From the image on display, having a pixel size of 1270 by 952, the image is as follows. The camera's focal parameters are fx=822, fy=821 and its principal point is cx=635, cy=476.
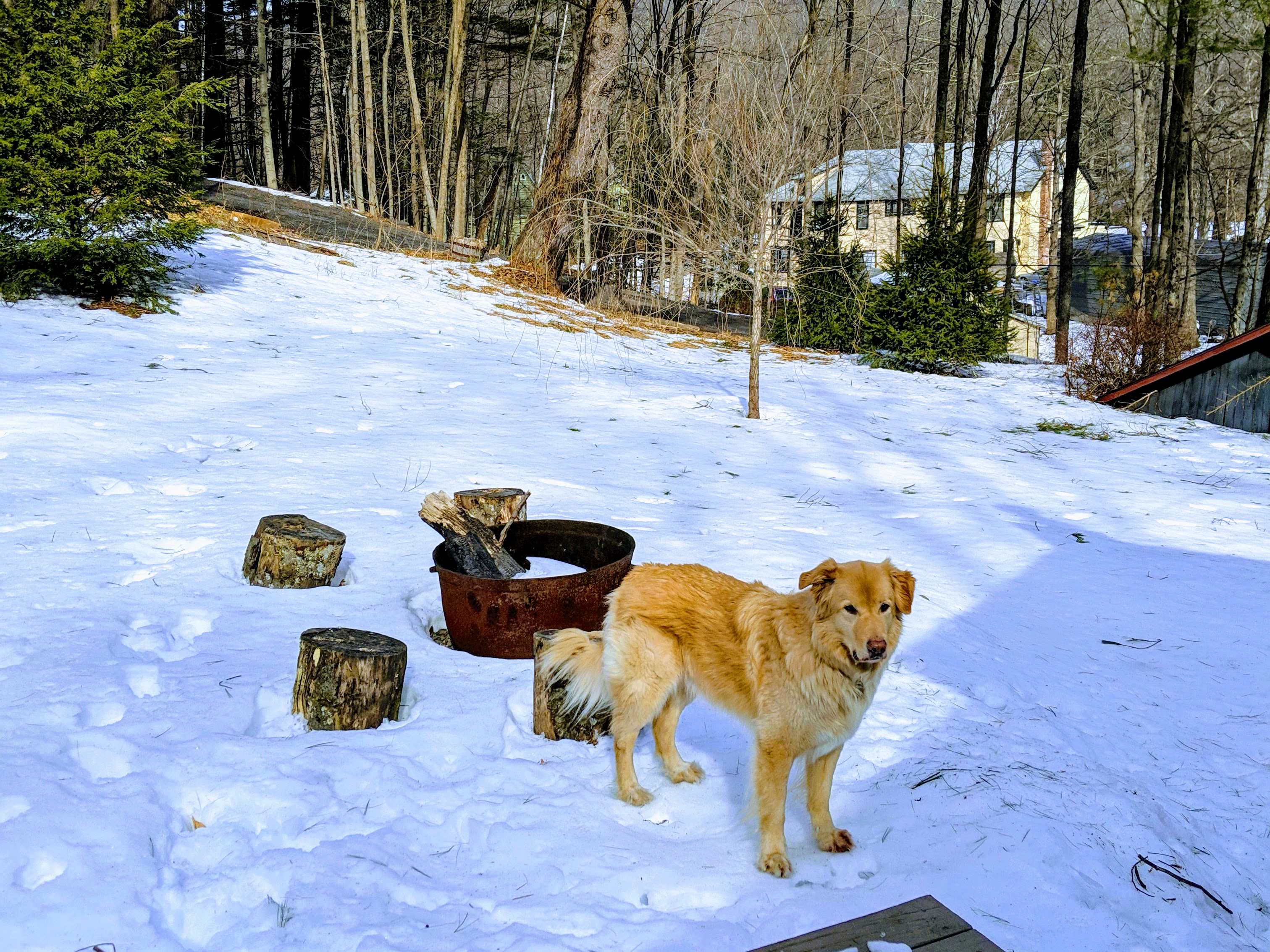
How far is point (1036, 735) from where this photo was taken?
3.98 meters

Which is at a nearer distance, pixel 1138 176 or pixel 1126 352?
pixel 1126 352

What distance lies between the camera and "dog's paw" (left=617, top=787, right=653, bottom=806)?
10.9 feet

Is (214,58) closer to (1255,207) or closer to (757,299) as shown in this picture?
(757,299)

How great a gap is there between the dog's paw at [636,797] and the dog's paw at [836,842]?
0.69 m

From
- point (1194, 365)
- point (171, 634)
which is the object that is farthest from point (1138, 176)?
point (171, 634)

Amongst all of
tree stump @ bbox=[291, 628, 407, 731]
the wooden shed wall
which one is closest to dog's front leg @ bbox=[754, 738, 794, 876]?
tree stump @ bbox=[291, 628, 407, 731]

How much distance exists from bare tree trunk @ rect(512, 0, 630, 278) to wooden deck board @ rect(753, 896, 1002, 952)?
49.4ft

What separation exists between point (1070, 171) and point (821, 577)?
69.5ft

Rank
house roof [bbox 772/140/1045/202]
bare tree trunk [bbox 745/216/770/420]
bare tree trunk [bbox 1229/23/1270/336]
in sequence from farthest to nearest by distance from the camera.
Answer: house roof [bbox 772/140/1045/202], bare tree trunk [bbox 1229/23/1270/336], bare tree trunk [bbox 745/216/770/420]

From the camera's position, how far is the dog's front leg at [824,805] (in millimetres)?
3100

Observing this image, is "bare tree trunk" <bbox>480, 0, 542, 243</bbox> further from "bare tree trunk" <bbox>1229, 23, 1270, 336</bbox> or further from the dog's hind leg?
the dog's hind leg

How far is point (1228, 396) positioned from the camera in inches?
519

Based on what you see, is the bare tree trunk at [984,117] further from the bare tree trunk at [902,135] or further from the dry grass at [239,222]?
the dry grass at [239,222]

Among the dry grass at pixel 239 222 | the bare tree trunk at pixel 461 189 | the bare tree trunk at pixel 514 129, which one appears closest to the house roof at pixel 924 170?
the bare tree trunk at pixel 514 129
